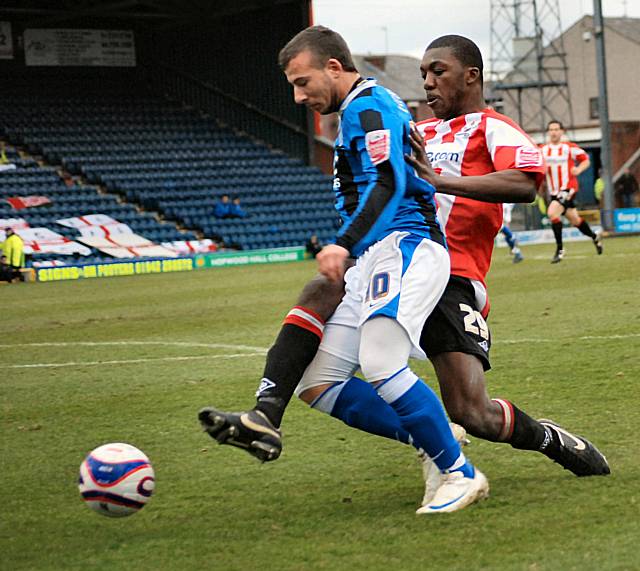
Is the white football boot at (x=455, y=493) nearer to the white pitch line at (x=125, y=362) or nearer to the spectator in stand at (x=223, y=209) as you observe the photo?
the white pitch line at (x=125, y=362)

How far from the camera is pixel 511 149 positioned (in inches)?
179

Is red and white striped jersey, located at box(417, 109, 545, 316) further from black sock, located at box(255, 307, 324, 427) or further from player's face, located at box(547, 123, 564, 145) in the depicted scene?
player's face, located at box(547, 123, 564, 145)

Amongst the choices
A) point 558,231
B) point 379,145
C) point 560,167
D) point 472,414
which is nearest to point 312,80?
point 379,145

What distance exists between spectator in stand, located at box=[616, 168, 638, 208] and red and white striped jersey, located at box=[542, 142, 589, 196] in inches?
1027

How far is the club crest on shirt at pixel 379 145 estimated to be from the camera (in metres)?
4.11

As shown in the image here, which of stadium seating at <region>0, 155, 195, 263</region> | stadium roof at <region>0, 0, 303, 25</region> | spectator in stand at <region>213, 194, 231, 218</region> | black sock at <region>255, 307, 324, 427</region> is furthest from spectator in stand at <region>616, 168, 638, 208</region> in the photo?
black sock at <region>255, 307, 324, 427</region>

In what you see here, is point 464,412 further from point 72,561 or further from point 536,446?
point 72,561

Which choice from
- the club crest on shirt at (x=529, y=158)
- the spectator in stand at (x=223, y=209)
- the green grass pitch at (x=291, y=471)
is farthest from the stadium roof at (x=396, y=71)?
the club crest on shirt at (x=529, y=158)

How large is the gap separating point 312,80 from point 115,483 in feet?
5.37

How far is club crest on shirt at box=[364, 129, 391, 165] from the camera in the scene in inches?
162

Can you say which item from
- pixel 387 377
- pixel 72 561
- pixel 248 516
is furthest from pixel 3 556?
pixel 387 377

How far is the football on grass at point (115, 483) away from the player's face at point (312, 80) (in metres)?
1.47

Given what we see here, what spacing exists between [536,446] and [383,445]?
1170 millimetres

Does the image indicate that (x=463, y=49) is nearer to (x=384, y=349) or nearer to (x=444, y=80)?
(x=444, y=80)
